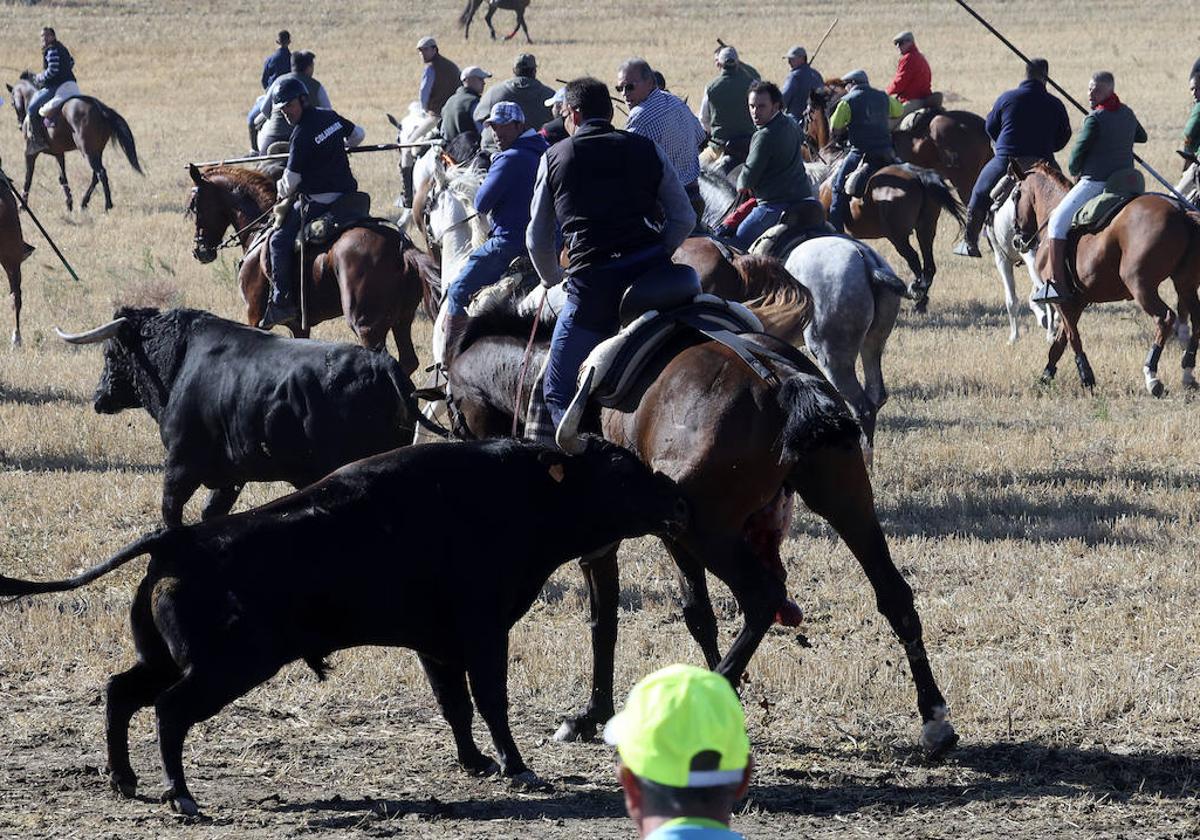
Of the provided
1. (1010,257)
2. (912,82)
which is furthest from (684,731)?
(912,82)

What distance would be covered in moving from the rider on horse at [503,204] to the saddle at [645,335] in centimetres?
351

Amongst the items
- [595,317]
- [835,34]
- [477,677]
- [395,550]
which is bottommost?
[477,677]

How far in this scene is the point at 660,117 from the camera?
1173 centimetres

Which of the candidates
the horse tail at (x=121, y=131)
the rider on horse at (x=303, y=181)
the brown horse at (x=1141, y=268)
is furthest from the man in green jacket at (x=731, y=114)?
the horse tail at (x=121, y=131)

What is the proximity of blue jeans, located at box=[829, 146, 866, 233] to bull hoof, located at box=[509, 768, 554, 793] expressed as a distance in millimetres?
12937

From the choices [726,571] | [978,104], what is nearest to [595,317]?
[726,571]

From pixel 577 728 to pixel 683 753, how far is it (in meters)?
4.06

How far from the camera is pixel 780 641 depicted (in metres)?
7.87

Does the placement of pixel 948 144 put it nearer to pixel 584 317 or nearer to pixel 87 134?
pixel 87 134

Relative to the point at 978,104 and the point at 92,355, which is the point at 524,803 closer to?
the point at 92,355

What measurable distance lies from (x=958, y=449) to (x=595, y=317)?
5504mm

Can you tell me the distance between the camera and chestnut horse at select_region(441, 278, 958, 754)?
6023 mm

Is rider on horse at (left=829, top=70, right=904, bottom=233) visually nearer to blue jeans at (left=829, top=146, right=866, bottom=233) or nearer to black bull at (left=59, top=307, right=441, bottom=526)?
A: blue jeans at (left=829, top=146, right=866, bottom=233)

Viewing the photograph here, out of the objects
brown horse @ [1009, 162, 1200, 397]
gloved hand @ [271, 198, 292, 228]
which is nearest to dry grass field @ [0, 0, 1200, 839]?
brown horse @ [1009, 162, 1200, 397]
